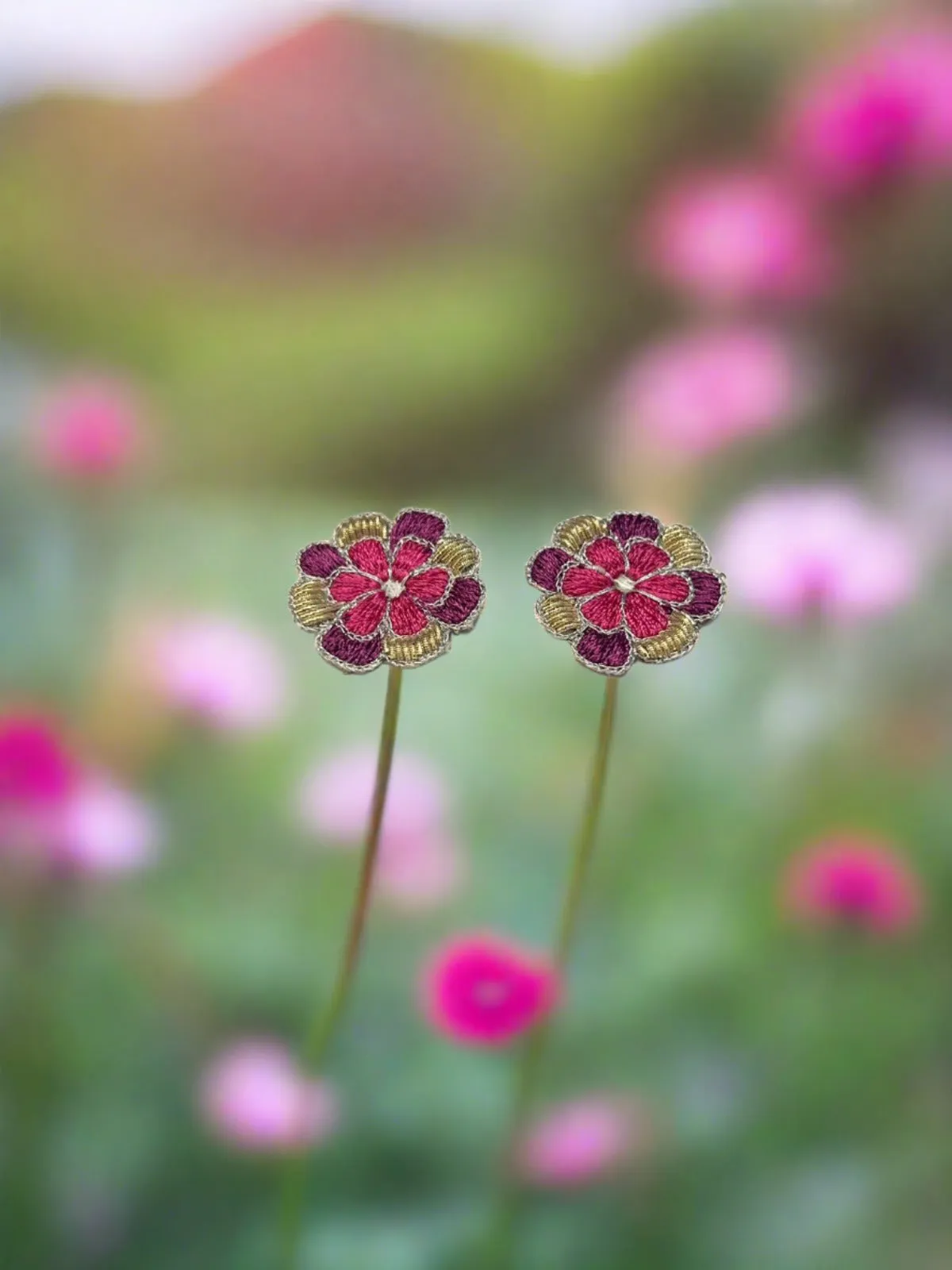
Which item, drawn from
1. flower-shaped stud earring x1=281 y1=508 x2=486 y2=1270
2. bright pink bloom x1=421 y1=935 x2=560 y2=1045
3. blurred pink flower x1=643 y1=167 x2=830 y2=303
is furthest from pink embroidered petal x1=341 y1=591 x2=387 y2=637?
blurred pink flower x1=643 y1=167 x2=830 y2=303

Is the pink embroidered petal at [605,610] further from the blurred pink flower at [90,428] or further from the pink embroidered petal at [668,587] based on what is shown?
the blurred pink flower at [90,428]

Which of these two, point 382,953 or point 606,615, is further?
point 382,953

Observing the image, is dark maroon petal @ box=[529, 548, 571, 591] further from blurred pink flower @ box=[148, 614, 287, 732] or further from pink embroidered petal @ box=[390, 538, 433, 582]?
blurred pink flower @ box=[148, 614, 287, 732]

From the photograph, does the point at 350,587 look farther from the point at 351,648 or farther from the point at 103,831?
the point at 103,831

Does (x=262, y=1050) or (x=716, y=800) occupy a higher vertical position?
(x=716, y=800)

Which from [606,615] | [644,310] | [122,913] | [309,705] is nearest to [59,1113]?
[122,913]

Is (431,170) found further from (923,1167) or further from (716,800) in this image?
(923,1167)

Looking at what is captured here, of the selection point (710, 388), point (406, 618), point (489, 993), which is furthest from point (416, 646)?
point (710, 388)

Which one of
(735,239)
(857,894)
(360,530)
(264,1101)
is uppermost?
(735,239)
